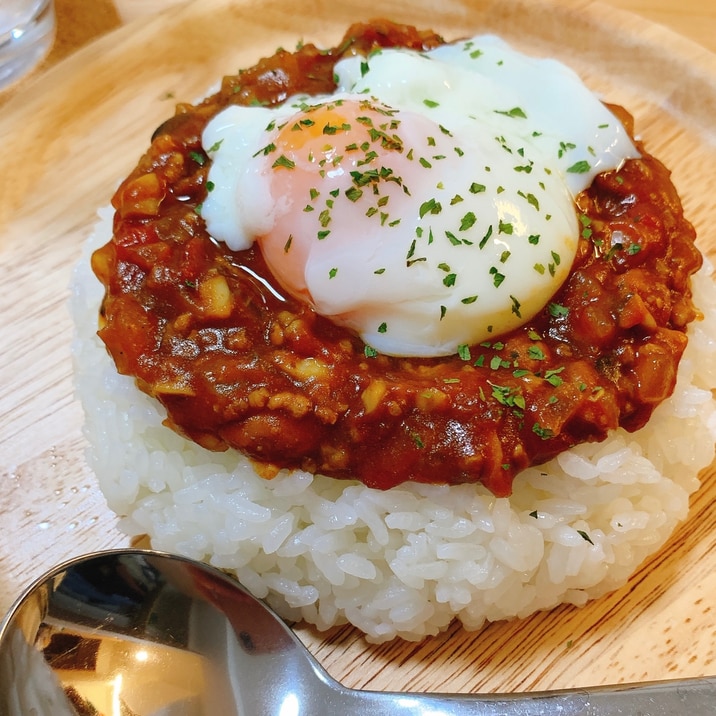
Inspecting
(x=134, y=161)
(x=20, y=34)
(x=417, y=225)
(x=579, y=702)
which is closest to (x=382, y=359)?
(x=417, y=225)

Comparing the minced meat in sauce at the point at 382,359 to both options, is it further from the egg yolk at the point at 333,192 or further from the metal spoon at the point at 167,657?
the metal spoon at the point at 167,657

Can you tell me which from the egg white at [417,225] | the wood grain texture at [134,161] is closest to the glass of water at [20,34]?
the wood grain texture at [134,161]

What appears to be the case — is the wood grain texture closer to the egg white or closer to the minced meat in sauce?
the minced meat in sauce

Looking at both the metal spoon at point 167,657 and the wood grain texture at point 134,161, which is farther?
the wood grain texture at point 134,161

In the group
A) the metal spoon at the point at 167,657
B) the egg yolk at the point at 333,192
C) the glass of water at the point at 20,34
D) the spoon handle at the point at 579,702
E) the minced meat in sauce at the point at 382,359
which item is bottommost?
the spoon handle at the point at 579,702

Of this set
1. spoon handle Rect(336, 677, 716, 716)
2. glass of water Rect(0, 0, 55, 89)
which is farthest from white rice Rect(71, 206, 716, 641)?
glass of water Rect(0, 0, 55, 89)

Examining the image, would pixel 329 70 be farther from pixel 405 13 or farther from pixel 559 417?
pixel 559 417

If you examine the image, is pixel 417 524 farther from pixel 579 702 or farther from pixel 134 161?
pixel 134 161
